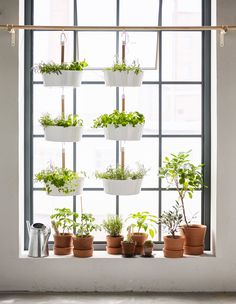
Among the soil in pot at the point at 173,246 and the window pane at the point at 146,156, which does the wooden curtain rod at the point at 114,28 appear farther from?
the soil in pot at the point at 173,246

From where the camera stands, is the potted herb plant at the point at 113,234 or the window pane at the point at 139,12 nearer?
the potted herb plant at the point at 113,234

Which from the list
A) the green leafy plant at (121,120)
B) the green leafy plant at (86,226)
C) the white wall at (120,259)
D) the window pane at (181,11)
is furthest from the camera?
the window pane at (181,11)

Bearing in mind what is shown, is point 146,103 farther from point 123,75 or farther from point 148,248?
point 148,248

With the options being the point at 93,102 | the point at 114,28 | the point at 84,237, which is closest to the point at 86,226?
the point at 84,237

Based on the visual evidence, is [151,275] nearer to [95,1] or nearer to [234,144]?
[234,144]

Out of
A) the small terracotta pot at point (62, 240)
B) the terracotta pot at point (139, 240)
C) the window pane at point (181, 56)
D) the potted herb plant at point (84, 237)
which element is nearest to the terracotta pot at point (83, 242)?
the potted herb plant at point (84, 237)

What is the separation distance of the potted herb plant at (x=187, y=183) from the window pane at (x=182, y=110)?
0.27 metres

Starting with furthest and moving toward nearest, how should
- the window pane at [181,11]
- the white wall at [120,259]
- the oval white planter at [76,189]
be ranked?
1. the window pane at [181,11]
2. the white wall at [120,259]
3. the oval white planter at [76,189]

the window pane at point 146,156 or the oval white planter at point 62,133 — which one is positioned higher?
the oval white planter at point 62,133

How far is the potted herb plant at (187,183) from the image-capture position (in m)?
4.91

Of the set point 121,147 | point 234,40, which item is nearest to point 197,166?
point 121,147

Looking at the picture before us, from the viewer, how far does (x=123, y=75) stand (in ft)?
15.0

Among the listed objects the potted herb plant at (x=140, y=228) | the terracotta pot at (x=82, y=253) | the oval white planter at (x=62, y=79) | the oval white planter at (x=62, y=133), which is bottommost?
the terracotta pot at (x=82, y=253)

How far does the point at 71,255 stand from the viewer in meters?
4.93
